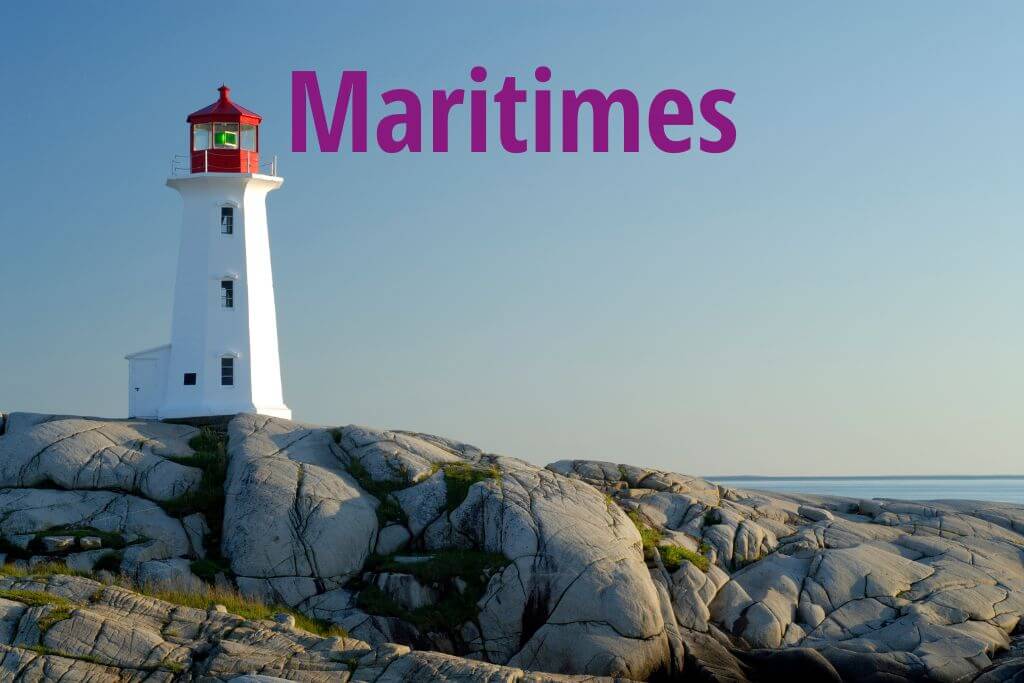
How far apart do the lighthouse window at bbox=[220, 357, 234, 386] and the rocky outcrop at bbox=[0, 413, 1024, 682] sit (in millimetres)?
4157

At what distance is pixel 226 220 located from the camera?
41125 millimetres

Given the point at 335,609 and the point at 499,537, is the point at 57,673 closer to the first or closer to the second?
the point at 335,609

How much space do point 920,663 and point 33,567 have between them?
21094 mm

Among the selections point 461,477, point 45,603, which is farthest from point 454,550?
point 45,603

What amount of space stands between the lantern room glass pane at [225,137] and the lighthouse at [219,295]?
3 centimetres

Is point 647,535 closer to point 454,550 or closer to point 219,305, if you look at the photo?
point 454,550

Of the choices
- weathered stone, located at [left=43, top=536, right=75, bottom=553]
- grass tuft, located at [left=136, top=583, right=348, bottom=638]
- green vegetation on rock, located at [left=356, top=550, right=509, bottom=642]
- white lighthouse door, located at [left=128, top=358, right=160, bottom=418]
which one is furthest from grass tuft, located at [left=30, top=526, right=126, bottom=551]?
white lighthouse door, located at [left=128, top=358, right=160, bottom=418]

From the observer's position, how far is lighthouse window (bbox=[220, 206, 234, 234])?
135ft

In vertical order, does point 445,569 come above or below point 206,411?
below

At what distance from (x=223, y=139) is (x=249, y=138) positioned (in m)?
0.92

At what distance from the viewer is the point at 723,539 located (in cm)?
3300

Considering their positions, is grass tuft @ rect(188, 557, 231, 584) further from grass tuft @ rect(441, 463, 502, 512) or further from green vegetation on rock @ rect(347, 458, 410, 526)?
grass tuft @ rect(441, 463, 502, 512)

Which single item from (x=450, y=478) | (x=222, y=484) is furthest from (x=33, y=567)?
(x=450, y=478)

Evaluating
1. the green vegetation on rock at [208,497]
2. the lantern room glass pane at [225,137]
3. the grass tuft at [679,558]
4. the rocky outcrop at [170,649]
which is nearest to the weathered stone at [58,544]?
the green vegetation on rock at [208,497]
